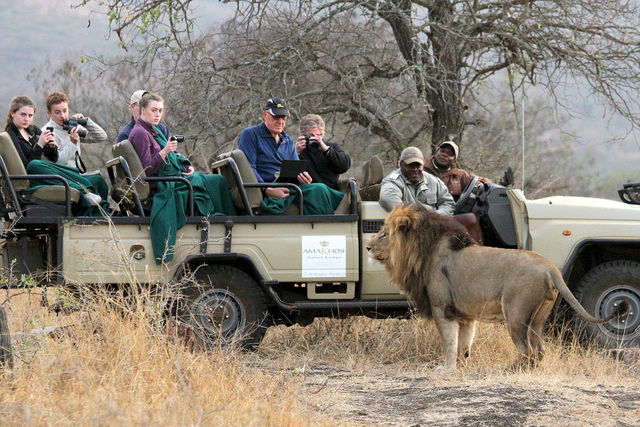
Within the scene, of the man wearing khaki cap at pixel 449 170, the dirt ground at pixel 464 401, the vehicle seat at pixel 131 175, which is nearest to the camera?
the dirt ground at pixel 464 401

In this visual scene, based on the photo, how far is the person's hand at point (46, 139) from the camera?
26.1 ft

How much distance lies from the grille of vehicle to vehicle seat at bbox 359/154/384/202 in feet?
1.66

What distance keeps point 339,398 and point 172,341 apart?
120cm

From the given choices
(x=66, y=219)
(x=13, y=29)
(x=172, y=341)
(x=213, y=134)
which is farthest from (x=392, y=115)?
(x=13, y=29)

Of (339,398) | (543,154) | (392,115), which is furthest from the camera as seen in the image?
(543,154)

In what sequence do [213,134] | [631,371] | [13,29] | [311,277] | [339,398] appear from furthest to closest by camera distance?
[13,29]
[213,134]
[311,277]
[631,371]
[339,398]

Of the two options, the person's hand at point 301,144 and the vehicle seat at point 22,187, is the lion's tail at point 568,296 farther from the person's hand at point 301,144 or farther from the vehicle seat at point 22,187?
the vehicle seat at point 22,187

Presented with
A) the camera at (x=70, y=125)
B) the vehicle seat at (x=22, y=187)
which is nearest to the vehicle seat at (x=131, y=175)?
the vehicle seat at (x=22, y=187)

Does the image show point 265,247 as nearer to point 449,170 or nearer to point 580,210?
point 449,170

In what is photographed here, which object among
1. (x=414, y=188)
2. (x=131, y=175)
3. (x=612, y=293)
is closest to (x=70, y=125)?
(x=131, y=175)

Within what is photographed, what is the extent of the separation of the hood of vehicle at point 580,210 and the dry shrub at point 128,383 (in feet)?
8.58

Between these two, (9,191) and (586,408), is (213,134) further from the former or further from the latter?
(586,408)

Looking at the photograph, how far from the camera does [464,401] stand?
599cm

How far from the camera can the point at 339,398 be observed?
6230mm
